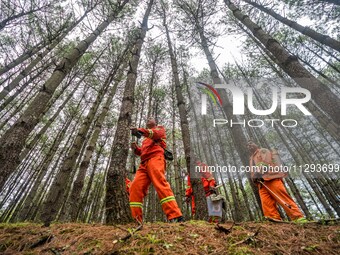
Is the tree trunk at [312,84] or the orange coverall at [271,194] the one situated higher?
the tree trunk at [312,84]

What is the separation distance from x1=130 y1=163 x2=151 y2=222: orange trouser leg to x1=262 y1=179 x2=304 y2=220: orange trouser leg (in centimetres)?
236

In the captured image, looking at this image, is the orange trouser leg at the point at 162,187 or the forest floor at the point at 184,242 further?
the orange trouser leg at the point at 162,187

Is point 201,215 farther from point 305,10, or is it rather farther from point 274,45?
point 305,10

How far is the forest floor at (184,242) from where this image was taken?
1.46 metres

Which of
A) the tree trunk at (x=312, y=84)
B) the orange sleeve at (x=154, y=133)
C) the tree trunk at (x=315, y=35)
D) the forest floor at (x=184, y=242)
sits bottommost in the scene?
the forest floor at (x=184, y=242)

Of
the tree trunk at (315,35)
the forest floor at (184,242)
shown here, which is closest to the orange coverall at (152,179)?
the forest floor at (184,242)

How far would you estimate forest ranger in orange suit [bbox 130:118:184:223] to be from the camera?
2834 millimetres

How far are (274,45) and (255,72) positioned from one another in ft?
26.5

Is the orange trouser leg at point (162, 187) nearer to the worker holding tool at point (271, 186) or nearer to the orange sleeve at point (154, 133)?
the orange sleeve at point (154, 133)

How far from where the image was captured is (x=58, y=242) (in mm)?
1782

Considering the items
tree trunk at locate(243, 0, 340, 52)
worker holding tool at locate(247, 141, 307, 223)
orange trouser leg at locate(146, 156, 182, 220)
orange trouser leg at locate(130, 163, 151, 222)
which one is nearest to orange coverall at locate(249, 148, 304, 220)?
worker holding tool at locate(247, 141, 307, 223)

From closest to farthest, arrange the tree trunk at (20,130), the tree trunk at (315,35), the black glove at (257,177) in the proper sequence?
1. the tree trunk at (20,130)
2. the black glove at (257,177)
3. the tree trunk at (315,35)

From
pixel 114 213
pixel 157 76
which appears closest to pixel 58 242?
pixel 114 213

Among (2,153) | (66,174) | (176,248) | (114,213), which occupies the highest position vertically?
(66,174)
